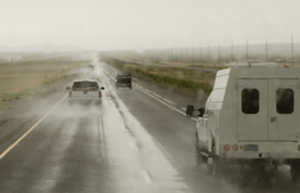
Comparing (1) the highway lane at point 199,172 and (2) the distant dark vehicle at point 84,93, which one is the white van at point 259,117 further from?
(2) the distant dark vehicle at point 84,93

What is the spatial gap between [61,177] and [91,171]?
97cm

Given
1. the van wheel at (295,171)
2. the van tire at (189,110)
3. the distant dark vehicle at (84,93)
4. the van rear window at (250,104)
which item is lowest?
the distant dark vehicle at (84,93)

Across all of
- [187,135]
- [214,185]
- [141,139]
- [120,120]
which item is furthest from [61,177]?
[120,120]

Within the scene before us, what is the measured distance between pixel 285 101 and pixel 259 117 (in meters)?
0.62

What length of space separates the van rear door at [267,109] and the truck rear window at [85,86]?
23546 millimetres

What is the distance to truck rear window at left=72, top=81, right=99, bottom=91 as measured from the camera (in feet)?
112

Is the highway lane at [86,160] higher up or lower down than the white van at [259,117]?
lower down

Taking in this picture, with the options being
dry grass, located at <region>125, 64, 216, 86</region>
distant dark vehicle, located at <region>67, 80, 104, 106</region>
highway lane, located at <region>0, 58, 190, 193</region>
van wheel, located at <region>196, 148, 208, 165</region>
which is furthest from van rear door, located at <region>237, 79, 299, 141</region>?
dry grass, located at <region>125, 64, 216, 86</region>

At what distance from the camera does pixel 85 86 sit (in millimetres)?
34438

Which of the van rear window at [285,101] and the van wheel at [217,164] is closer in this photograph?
the van rear window at [285,101]

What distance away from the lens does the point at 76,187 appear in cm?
1103

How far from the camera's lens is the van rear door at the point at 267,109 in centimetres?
1110

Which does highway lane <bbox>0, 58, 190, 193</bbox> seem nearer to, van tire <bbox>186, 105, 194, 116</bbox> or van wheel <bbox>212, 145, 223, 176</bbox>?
van wheel <bbox>212, 145, 223, 176</bbox>

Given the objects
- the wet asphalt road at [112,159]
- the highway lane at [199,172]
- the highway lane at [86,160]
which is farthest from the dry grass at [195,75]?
the highway lane at [86,160]
